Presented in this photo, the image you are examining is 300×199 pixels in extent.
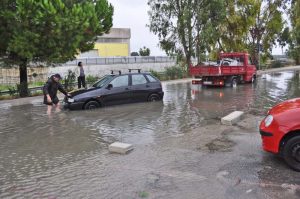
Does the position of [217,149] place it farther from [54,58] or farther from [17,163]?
[54,58]

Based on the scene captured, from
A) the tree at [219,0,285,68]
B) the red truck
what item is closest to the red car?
the red truck

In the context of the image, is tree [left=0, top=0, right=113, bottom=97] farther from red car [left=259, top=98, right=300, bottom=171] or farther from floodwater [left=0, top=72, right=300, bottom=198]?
red car [left=259, top=98, right=300, bottom=171]

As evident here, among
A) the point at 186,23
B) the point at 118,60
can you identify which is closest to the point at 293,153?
the point at 186,23

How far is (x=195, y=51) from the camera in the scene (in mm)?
31969

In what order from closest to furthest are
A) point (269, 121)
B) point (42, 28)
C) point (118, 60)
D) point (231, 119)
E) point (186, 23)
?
point (269, 121)
point (231, 119)
point (42, 28)
point (186, 23)
point (118, 60)

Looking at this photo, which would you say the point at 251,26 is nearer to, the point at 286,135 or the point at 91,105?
the point at 91,105

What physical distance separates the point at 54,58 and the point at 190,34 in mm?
16289

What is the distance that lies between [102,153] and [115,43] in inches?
2241

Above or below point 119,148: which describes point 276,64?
above

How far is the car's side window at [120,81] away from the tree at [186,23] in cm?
1742

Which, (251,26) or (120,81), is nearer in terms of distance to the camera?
(120,81)

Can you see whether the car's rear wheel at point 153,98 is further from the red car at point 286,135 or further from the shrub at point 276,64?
the shrub at point 276,64

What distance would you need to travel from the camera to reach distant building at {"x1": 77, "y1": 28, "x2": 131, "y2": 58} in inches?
2388

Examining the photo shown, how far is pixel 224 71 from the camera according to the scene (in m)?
21.5
